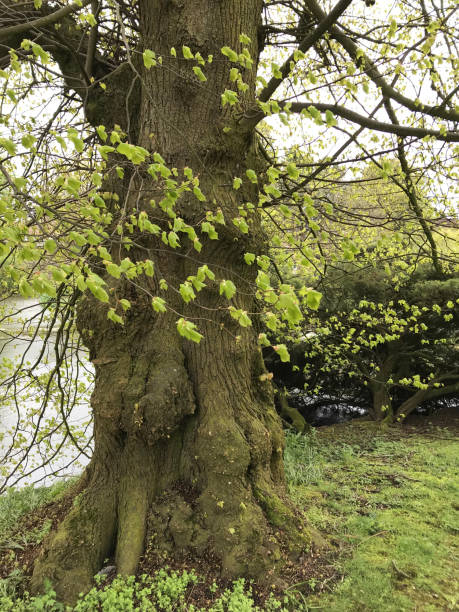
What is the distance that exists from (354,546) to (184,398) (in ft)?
5.93

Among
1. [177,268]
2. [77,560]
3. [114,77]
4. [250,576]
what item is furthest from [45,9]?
[250,576]

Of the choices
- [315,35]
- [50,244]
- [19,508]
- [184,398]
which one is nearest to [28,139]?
[50,244]

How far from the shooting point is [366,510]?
12.3 ft

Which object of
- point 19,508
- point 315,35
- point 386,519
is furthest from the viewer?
point 19,508

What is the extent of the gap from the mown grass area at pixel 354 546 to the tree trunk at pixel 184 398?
0.19 metres

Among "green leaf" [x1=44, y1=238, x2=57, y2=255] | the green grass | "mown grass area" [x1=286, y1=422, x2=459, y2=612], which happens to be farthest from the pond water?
"mown grass area" [x1=286, y1=422, x2=459, y2=612]

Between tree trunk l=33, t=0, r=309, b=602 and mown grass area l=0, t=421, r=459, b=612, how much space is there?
0.19 m

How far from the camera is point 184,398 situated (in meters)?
2.84

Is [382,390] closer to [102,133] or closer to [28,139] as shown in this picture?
[102,133]

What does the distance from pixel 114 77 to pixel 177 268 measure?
2.01 metres

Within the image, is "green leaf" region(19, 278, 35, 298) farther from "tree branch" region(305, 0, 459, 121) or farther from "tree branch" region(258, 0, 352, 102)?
"tree branch" region(305, 0, 459, 121)

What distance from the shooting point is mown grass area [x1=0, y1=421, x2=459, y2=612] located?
246cm

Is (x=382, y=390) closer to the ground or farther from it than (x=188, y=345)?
closer to the ground

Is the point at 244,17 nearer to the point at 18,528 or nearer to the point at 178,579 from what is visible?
the point at 178,579
